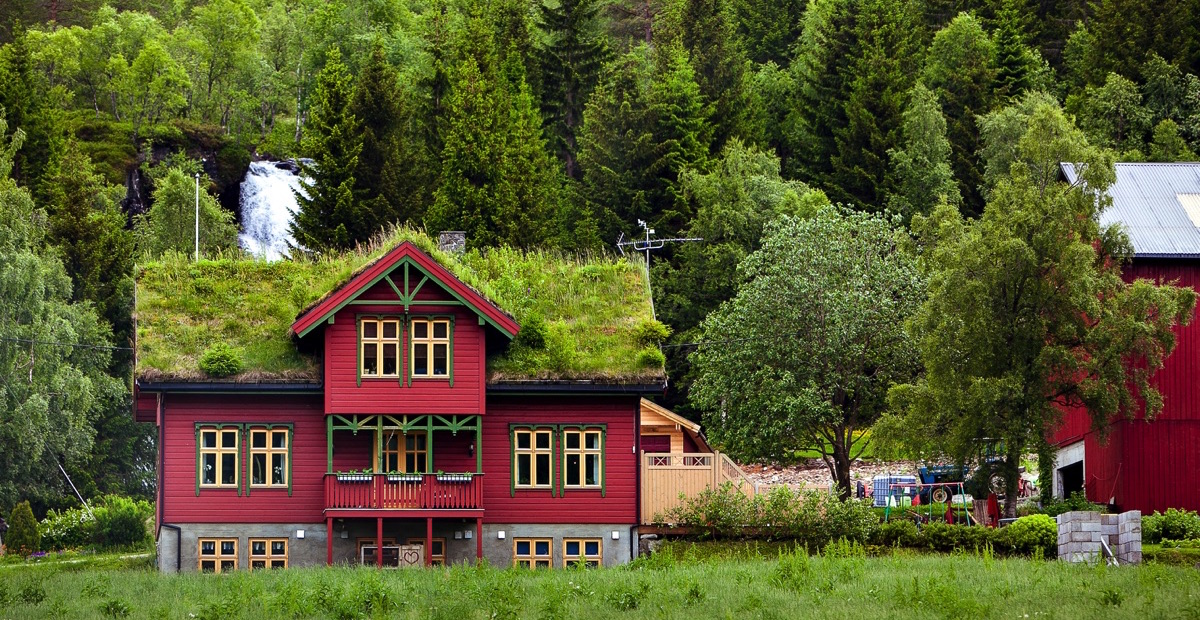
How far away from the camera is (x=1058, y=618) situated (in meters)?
28.5

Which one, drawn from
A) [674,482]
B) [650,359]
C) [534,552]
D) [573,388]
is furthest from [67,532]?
[650,359]

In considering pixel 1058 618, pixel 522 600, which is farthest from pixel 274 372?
pixel 1058 618

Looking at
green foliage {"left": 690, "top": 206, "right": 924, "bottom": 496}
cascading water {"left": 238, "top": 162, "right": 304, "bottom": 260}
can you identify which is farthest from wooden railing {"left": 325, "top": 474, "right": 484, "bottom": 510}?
cascading water {"left": 238, "top": 162, "right": 304, "bottom": 260}

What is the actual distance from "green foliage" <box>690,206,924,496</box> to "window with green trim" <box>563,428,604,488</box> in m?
11.4

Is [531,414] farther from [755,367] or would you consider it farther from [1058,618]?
[1058,618]

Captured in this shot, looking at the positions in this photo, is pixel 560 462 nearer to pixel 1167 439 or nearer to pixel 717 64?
pixel 1167 439

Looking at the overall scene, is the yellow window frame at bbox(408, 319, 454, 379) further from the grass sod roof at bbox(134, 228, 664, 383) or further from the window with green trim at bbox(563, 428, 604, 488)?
the window with green trim at bbox(563, 428, 604, 488)

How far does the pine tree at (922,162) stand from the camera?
89125 mm

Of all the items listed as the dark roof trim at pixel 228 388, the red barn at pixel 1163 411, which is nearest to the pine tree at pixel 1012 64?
the red barn at pixel 1163 411

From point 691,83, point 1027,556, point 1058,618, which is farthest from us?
point 691,83

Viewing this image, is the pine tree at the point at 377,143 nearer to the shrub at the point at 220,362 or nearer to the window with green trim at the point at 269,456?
the window with green trim at the point at 269,456

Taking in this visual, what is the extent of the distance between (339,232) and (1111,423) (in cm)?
3809

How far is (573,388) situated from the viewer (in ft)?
154

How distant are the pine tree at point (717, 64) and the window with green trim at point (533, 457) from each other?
53.9 metres
